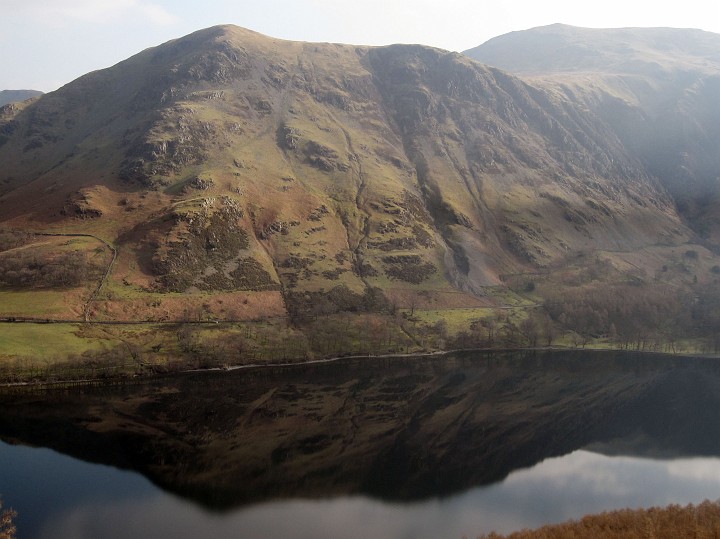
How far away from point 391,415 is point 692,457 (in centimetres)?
6925

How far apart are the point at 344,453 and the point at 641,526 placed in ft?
195

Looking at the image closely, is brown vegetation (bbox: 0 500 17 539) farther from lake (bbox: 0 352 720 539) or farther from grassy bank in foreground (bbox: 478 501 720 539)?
grassy bank in foreground (bbox: 478 501 720 539)

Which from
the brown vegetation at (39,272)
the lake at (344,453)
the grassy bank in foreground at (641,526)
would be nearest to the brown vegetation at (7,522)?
the lake at (344,453)

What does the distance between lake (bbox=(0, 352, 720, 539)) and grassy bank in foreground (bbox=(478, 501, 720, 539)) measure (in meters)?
12.4

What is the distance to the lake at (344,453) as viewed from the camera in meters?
91.2

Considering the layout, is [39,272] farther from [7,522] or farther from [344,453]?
[344,453]

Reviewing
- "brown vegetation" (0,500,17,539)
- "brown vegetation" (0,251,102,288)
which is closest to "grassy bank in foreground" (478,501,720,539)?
"brown vegetation" (0,500,17,539)

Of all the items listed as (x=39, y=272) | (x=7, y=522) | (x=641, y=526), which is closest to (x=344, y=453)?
(x=641, y=526)

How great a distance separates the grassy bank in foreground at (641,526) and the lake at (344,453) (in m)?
12.4

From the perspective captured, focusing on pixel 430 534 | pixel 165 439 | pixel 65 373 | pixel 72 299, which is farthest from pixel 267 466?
pixel 72 299

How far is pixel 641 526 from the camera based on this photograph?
74.1 m

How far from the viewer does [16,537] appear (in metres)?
80.1

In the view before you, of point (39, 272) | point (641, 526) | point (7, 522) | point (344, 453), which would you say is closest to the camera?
point (641, 526)

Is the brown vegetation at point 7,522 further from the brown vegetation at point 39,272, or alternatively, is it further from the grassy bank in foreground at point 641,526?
the brown vegetation at point 39,272
